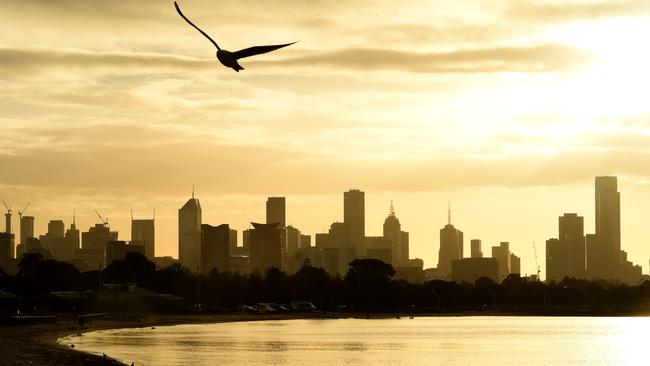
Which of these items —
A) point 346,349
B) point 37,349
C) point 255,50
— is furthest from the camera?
point 346,349

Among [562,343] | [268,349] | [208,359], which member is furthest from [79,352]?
[562,343]

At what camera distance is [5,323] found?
18100 cm

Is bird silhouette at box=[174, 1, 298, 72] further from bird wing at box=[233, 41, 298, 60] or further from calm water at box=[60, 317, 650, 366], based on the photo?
calm water at box=[60, 317, 650, 366]

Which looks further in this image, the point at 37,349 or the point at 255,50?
the point at 37,349

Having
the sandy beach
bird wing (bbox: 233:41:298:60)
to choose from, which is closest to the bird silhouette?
bird wing (bbox: 233:41:298:60)

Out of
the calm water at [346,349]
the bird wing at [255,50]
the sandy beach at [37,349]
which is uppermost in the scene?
the bird wing at [255,50]

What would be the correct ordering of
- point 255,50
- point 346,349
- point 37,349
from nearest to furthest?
point 255,50 < point 37,349 < point 346,349

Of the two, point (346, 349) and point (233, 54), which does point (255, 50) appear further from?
point (346, 349)

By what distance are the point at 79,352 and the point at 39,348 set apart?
440 centimetres

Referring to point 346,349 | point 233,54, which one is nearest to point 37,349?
point 346,349

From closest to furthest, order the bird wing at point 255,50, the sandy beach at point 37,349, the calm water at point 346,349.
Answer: the bird wing at point 255,50
the sandy beach at point 37,349
the calm water at point 346,349

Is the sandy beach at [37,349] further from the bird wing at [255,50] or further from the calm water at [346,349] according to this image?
the bird wing at [255,50]

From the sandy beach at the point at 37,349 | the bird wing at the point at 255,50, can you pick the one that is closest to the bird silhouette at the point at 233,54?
the bird wing at the point at 255,50

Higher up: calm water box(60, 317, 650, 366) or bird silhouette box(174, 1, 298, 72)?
bird silhouette box(174, 1, 298, 72)
